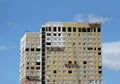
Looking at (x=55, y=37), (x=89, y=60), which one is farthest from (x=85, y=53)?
(x=55, y=37)

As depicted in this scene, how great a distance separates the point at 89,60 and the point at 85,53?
145 inches

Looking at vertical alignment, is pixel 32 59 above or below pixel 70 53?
below

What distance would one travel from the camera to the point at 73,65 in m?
194

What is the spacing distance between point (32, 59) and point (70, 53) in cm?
1777

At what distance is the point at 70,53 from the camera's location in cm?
19550

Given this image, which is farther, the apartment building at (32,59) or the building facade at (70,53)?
the apartment building at (32,59)

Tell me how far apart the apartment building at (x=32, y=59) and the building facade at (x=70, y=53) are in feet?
5.15

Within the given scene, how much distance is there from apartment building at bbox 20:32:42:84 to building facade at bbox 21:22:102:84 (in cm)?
157

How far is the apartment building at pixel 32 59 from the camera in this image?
639ft

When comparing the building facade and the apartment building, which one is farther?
the apartment building

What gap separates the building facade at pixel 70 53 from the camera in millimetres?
192250

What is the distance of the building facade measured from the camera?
192250 millimetres

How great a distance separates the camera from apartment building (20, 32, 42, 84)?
19475 centimetres

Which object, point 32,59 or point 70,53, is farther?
point 32,59
